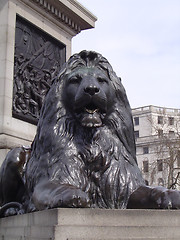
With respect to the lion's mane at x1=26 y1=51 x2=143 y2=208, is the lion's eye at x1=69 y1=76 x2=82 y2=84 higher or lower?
higher

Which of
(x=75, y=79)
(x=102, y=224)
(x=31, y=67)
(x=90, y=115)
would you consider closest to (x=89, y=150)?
(x=90, y=115)

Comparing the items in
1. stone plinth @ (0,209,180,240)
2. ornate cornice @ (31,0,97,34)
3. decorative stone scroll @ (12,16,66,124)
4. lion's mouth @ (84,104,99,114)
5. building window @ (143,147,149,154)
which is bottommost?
stone plinth @ (0,209,180,240)

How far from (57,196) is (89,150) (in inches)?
28.7

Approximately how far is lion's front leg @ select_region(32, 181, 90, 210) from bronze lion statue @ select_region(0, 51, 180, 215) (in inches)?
0.4

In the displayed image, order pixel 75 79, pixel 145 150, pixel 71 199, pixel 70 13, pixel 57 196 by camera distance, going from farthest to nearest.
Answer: pixel 145 150 → pixel 70 13 → pixel 75 79 → pixel 57 196 → pixel 71 199

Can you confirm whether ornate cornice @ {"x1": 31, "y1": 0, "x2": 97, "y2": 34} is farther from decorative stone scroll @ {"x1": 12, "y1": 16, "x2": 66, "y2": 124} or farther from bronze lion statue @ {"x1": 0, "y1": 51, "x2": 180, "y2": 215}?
bronze lion statue @ {"x1": 0, "y1": 51, "x2": 180, "y2": 215}

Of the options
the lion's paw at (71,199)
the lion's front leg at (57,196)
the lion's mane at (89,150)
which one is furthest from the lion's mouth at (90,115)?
the lion's paw at (71,199)

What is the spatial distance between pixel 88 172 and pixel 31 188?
1.90ft

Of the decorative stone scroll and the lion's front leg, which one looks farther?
the decorative stone scroll

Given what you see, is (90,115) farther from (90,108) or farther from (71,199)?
(71,199)

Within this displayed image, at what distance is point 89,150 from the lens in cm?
358

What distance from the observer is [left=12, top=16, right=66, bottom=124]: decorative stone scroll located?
9.67m

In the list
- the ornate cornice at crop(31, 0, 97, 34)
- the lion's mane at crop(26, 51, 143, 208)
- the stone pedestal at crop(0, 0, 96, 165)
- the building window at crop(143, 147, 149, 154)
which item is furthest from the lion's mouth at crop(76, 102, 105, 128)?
the building window at crop(143, 147, 149, 154)

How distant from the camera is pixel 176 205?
3100mm
